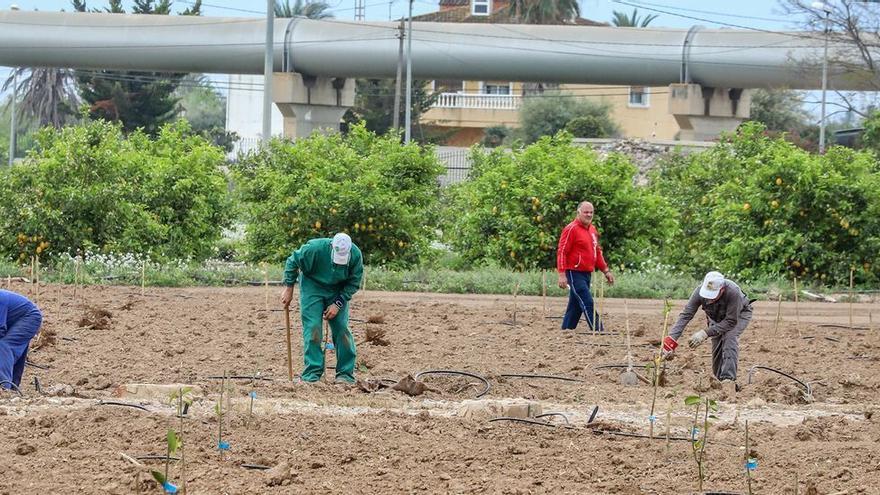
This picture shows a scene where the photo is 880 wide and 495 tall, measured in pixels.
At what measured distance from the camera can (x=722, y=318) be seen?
12.0m

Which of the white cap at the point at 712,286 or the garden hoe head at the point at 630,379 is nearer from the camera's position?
the white cap at the point at 712,286

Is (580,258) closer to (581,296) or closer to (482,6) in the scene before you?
(581,296)

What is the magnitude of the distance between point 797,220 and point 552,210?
12.6 ft

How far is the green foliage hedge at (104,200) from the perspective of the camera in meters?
20.9

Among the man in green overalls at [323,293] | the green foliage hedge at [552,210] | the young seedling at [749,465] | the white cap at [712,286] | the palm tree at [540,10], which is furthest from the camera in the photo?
the palm tree at [540,10]

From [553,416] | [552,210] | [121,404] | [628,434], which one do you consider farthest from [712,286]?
[552,210]

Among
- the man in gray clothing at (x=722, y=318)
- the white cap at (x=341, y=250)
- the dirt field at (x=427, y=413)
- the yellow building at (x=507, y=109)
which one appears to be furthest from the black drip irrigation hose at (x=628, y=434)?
the yellow building at (x=507, y=109)

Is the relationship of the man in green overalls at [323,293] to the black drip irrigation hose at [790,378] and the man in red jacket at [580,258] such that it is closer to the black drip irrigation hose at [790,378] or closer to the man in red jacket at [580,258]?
the black drip irrigation hose at [790,378]

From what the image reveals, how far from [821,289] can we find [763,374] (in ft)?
28.2

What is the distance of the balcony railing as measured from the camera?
64188 millimetres

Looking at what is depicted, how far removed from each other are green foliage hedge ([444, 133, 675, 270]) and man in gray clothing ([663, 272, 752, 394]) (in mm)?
9854

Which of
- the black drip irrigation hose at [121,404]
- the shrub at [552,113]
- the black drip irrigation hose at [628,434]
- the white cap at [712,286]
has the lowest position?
the black drip irrigation hose at [628,434]

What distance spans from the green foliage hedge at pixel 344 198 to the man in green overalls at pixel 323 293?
34.1 feet

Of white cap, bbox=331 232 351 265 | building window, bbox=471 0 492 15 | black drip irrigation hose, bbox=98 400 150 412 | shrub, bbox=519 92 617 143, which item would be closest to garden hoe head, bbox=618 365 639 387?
white cap, bbox=331 232 351 265
